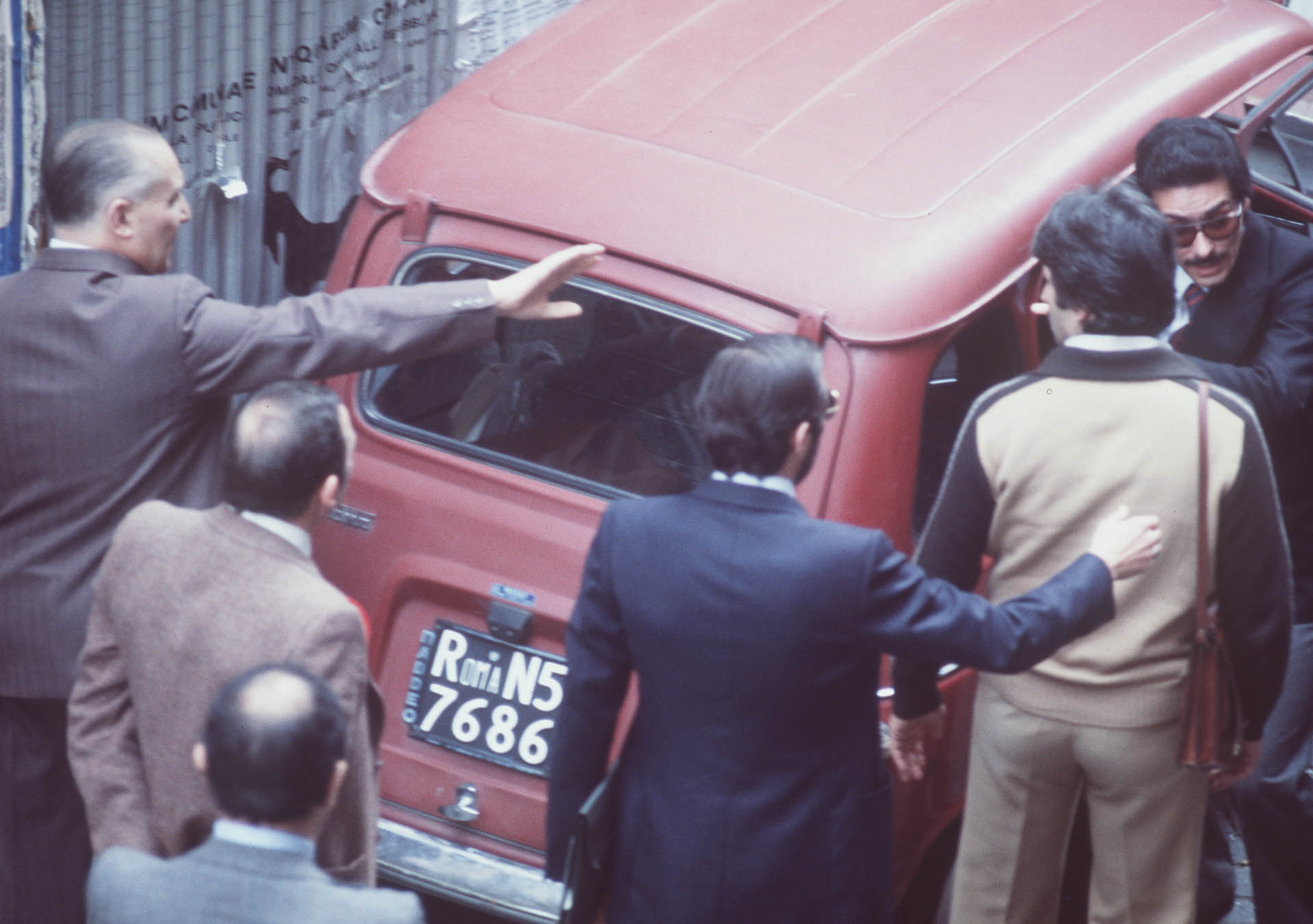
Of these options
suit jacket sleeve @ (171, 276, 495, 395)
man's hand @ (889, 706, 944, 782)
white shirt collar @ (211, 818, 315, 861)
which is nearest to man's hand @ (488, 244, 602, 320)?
suit jacket sleeve @ (171, 276, 495, 395)

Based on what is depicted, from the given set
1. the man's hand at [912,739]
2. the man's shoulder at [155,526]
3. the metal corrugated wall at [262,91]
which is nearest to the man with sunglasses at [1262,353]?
the man's hand at [912,739]

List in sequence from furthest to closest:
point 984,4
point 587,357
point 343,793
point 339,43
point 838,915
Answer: point 339,43 < point 984,4 < point 587,357 < point 838,915 < point 343,793

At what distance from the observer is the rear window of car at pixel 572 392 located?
13.0 feet

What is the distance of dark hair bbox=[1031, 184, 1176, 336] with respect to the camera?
Result: 312 centimetres

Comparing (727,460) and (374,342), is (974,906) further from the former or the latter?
(374,342)

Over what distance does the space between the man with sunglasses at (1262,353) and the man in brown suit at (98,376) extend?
163 cm

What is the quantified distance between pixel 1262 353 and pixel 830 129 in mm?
1154

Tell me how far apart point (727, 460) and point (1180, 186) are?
5.18 feet

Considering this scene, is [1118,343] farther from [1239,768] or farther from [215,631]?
[215,631]

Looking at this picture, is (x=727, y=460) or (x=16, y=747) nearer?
(x=727, y=460)

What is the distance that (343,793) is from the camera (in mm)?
2832

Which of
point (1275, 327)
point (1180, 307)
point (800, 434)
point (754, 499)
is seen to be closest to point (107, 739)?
point (754, 499)

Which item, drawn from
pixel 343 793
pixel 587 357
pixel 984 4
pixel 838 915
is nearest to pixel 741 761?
pixel 838 915

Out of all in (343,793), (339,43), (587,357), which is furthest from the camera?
(339,43)
